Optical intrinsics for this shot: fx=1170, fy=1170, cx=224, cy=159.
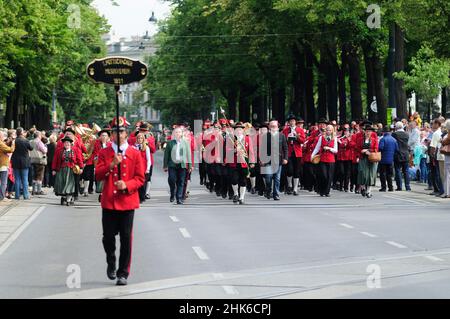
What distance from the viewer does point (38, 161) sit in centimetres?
3306

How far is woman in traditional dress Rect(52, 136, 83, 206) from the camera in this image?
2684 cm

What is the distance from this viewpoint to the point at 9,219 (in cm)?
2291

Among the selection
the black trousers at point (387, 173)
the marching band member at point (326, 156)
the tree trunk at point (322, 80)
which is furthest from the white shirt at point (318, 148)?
the tree trunk at point (322, 80)

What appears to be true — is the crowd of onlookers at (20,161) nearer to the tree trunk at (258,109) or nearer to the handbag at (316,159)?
the handbag at (316,159)

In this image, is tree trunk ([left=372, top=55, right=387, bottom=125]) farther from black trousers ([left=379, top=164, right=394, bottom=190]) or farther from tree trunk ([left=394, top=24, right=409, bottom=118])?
black trousers ([left=379, top=164, right=394, bottom=190])

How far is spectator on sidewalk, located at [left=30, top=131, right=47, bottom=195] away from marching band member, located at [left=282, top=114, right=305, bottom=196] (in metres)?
6.90

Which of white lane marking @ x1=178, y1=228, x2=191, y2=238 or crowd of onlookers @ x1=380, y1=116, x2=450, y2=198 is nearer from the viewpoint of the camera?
white lane marking @ x1=178, y1=228, x2=191, y2=238

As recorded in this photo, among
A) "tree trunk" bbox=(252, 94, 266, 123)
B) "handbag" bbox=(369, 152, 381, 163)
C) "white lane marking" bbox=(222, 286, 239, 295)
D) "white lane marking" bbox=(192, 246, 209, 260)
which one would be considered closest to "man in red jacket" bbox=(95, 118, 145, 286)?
"white lane marking" bbox=(222, 286, 239, 295)

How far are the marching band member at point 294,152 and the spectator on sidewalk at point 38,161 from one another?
22.7 ft

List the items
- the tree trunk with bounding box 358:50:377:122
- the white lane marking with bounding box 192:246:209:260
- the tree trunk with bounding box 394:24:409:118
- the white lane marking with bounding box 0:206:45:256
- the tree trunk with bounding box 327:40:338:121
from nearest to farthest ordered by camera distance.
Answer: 1. the white lane marking with bounding box 192:246:209:260
2. the white lane marking with bounding box 0:206:45:256
3. the tree trunk with bounding box 394:24:409:118
4. the tree trunk with bounding box 358:50:377:122
5. the tree trunk with bounding box 327:40:338:121

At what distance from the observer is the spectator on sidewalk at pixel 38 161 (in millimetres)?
32344

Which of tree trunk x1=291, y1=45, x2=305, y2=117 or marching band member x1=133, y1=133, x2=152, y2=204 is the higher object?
tree trunk x1=291, y1=45, x2=305, y2=117
